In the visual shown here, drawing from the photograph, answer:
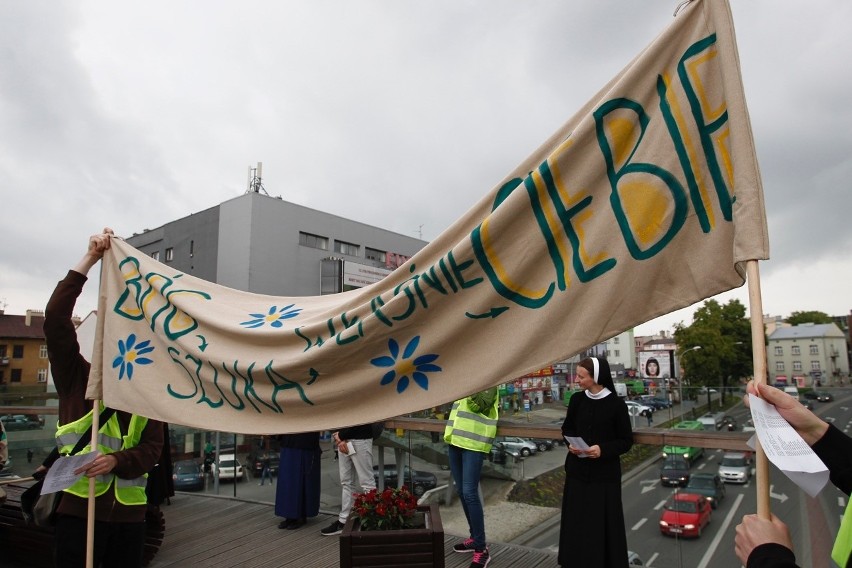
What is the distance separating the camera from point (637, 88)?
1.58 m

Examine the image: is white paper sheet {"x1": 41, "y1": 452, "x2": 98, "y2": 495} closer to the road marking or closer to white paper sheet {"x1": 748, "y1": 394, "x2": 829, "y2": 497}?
white paper sheet {"x1": 748, "y1": 394, "x2": 829, "y2": 497}

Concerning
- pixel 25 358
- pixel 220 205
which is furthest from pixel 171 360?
pixel 25 358

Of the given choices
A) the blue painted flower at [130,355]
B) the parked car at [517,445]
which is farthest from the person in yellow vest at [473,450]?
the blue painted flower at [130,355]

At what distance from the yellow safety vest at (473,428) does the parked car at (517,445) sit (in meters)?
0.25

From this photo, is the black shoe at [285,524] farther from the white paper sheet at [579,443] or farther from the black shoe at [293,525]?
the white paper sheet at [579,443]

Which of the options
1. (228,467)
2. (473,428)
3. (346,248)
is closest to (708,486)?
(473,428)

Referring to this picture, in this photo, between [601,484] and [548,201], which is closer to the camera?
[548,201]

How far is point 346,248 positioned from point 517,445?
115 feet

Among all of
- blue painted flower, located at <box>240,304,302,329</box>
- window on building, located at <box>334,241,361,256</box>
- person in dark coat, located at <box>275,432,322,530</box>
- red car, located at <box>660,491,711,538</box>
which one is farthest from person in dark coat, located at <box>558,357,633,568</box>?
window on building, located at <box>334,241,361,256</box>

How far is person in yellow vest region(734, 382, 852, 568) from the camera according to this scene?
1219mm

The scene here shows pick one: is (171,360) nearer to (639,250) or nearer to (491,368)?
(491,368)

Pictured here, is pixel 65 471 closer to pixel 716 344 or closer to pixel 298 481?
pixel 298 481

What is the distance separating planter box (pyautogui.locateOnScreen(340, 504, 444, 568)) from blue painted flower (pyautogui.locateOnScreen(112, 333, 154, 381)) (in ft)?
5.22

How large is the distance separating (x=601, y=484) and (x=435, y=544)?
1087 millimetres
